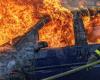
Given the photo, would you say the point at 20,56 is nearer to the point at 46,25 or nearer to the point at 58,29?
the point at 46,25

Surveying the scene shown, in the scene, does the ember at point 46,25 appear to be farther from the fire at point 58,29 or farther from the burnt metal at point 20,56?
the burnt metal at point 20,56

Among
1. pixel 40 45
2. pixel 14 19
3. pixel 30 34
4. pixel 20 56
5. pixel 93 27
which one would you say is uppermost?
pixel 14 19

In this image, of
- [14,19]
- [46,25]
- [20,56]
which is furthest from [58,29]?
[14,19]

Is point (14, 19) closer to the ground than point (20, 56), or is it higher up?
higher up

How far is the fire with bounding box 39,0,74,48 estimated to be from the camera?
6617 mm

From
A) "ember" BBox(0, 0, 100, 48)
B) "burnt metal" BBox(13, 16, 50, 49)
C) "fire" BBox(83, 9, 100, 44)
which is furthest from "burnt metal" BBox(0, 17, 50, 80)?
"fire" BBox(83, 9, 100, 44)

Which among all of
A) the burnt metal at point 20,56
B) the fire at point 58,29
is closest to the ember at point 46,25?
the fire at point 58,29

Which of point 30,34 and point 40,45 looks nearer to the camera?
point 40,45

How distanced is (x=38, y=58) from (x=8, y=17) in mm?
1466

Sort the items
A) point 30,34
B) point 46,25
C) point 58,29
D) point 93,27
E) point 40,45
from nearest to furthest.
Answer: point 40,45
point 30,34
point 46,25
point 58,29
point 93,27

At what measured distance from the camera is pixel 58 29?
677 centimetres

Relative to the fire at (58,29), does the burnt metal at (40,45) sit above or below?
below

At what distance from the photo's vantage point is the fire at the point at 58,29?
6.62m

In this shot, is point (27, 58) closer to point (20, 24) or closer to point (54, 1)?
point (20, 24)
